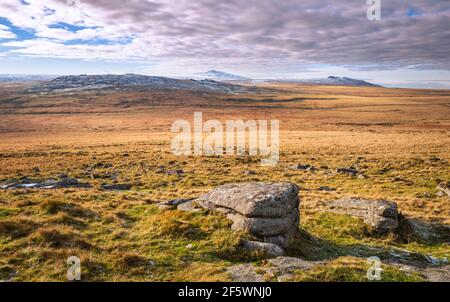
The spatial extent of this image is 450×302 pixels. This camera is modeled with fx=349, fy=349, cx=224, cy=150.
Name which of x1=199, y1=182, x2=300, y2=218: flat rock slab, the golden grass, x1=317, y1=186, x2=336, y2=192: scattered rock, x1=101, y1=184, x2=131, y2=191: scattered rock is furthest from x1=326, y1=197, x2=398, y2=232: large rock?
x1=101, y1=184, x2=131, y2=191: scattered rock

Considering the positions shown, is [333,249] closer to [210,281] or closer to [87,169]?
[210,281]

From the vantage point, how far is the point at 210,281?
9594mm

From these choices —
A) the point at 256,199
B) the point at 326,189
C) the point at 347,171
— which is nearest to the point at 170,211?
the point at 256,199

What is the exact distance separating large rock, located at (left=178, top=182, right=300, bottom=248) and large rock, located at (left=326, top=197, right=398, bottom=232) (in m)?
4.26

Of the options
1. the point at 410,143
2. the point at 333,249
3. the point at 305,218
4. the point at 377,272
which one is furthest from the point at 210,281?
the point at 410,143

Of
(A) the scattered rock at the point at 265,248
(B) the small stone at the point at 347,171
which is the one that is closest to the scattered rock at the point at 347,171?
(B) the small stone at the point at 347,171

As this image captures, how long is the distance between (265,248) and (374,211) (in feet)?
24.6

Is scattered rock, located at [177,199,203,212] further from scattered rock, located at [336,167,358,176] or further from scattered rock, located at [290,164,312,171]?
scattered rock, located at [290,164,312,171]

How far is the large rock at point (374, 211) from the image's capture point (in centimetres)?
1594

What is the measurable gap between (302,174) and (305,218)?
58.5ft

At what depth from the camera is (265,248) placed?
470 inches

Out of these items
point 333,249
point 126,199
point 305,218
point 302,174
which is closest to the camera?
point 333,249

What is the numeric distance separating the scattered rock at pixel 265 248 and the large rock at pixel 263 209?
550 mm
